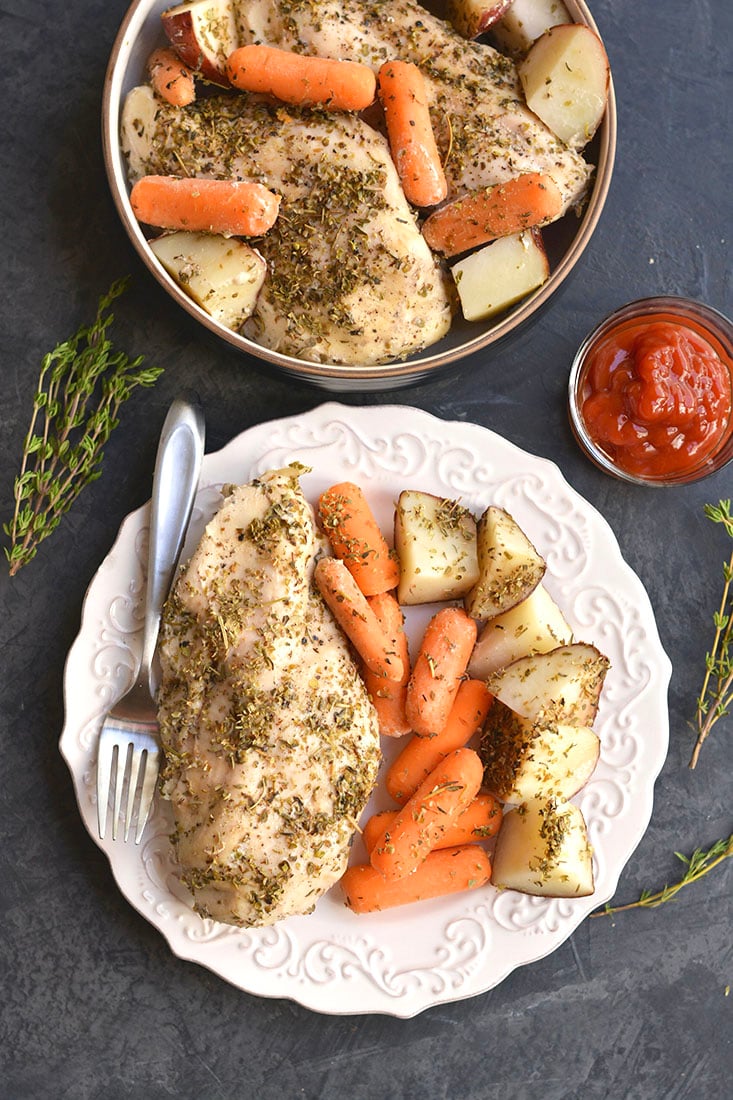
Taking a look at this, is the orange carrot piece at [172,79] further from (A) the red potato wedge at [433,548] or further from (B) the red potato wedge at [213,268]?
(A) the red potato wedge at [433,548]

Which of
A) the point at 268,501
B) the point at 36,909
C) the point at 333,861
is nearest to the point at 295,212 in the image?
the point at 268,501

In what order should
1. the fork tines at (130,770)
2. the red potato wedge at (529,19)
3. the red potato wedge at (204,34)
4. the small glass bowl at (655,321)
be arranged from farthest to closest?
the small glass bowl at (655,321) < the fork tines at (130,770) < the red potato wedge at (529,19) < the red potato wedge at (204,34)

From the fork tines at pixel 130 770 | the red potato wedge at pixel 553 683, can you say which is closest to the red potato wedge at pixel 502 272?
the red potato wedge at pixel 553 683

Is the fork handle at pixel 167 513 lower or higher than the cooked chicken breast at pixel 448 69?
lower

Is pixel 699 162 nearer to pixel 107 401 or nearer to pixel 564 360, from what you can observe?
pixel 564 360

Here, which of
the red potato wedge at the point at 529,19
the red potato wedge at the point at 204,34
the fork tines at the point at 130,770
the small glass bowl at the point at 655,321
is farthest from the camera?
the small glass bowl at the point at 655,321

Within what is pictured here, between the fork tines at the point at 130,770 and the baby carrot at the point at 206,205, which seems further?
the fork tines at the point at 130,770

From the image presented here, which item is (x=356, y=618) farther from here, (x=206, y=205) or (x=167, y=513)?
(x=206, y=205)
